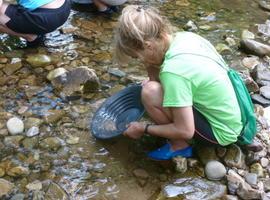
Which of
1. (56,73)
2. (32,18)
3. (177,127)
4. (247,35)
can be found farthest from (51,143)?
(247,35)

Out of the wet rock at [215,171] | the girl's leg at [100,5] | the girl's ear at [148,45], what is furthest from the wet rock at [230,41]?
the girl's ear at [148,45]

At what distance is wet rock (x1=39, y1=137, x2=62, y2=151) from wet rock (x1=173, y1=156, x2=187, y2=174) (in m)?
0.60

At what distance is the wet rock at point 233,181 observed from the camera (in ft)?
6.77

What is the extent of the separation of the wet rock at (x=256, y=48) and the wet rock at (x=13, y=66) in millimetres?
1604

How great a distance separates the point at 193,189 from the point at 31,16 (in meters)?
1.52

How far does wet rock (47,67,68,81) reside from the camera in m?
2.70

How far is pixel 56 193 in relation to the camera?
199 centimetres

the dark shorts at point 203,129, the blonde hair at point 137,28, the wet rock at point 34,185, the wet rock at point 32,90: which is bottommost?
the wet rock at point 34,185

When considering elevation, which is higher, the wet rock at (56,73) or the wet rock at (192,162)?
the wet rock at (56,73)

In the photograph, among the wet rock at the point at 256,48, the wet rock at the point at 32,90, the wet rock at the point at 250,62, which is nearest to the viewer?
the wet rock at the point at 32,90

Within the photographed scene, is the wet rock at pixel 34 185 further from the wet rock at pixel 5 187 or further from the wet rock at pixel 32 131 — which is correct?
the wet rock at pixel 32 131

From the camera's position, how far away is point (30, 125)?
7.78 ft

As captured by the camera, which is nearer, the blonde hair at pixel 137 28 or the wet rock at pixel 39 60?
the blonde hair at pixel 137 28

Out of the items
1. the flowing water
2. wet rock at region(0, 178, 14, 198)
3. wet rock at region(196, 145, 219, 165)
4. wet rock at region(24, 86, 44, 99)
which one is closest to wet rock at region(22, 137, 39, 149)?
the flowing water
